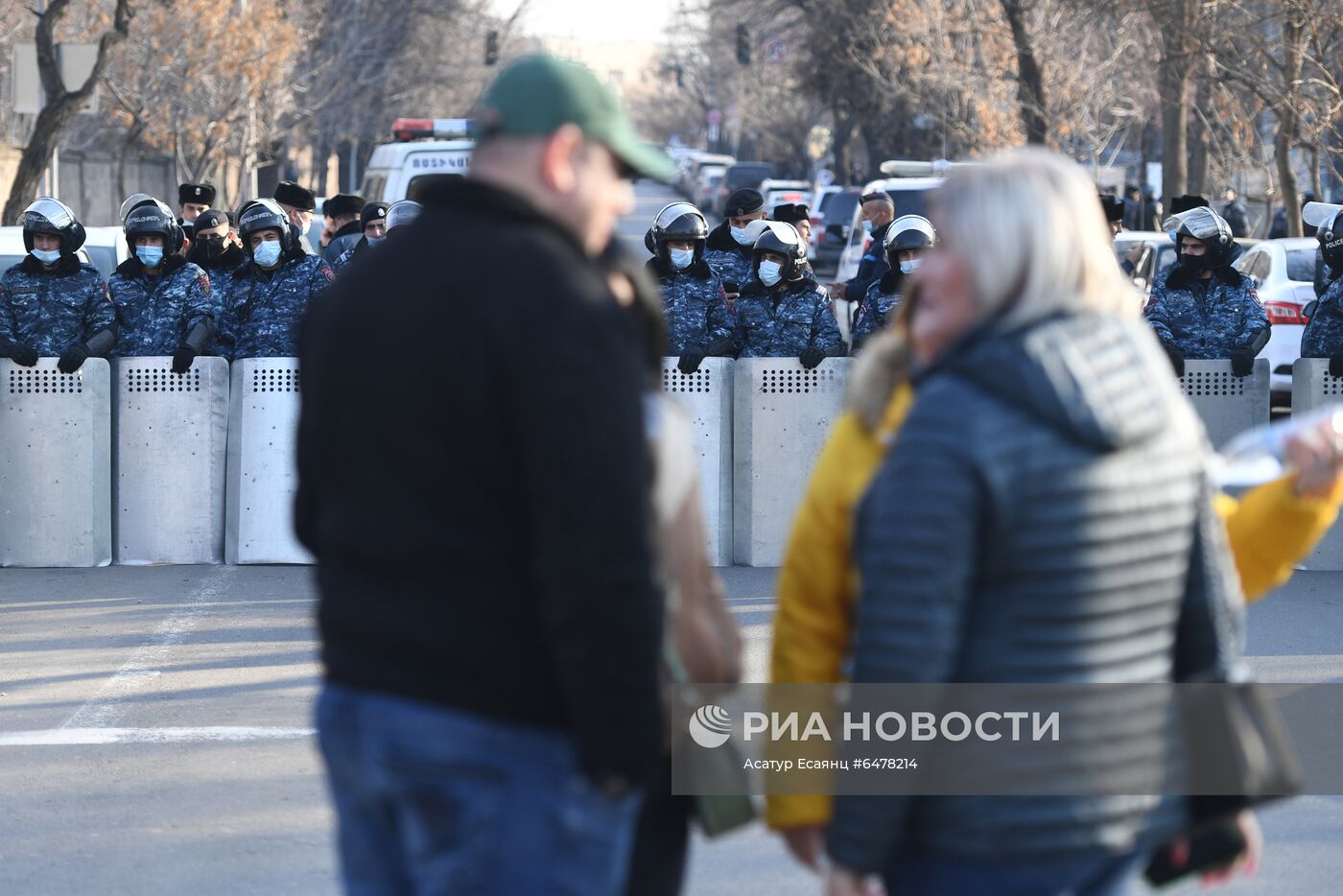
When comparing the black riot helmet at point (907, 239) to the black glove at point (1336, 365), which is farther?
the black riot helmet at point (907, 239)

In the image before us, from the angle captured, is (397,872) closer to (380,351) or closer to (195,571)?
(380,351)

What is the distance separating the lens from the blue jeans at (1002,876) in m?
2.56

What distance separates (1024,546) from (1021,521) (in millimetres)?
35

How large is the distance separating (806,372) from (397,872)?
7.46 m

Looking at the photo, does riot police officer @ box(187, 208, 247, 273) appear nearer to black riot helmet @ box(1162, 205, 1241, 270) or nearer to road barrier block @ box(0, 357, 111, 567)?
road barrier block @ box(0, 357, 111, 567)

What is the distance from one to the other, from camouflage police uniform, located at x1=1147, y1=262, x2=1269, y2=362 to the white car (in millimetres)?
4817

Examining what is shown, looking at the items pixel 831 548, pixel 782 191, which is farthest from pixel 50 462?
pixel 782 191

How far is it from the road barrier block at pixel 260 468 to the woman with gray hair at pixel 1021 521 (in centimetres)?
759

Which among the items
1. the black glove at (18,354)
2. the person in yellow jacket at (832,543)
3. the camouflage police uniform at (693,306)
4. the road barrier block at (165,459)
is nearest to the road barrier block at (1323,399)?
the camouflage police uniform at (693,306)

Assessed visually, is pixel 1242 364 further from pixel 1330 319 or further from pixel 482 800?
pixel 482 800

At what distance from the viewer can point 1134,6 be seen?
22.7m

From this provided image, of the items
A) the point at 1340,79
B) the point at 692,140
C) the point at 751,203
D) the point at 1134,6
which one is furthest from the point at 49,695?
the point at 692,140

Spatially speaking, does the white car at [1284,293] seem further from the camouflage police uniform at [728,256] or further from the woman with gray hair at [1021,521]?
the woman with gray hair at [1021,521]

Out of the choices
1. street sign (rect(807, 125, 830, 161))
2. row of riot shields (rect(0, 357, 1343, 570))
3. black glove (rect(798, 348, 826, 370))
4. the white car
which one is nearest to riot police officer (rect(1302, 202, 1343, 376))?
row of riot shields (rect(0, 357, 1343, 570))
